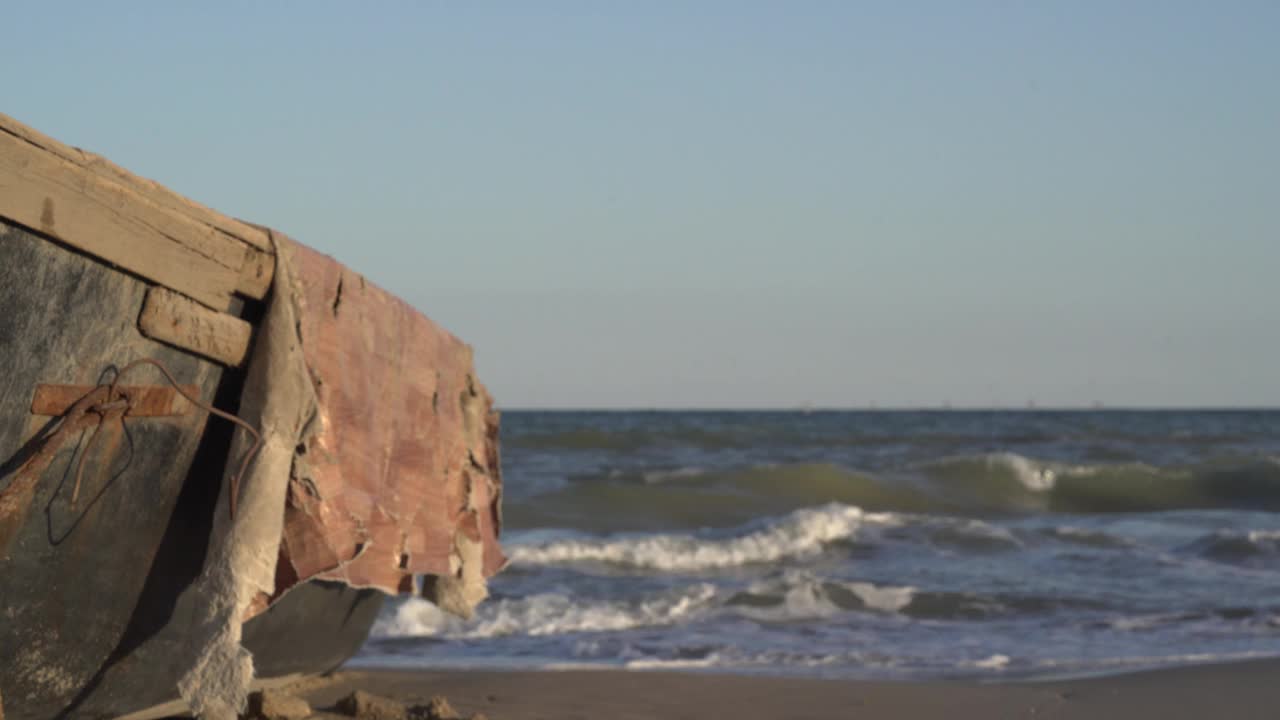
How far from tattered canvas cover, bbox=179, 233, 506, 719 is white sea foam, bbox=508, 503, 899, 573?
22.6 feet

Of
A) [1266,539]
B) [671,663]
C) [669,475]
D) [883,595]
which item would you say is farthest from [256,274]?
[669,475]

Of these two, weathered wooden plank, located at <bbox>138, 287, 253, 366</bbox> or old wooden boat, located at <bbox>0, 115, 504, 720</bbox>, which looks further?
weathered wooden plank, located at <bbox>138, 287, 253, 366</bbox>

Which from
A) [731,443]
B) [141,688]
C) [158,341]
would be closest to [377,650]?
[141,688]

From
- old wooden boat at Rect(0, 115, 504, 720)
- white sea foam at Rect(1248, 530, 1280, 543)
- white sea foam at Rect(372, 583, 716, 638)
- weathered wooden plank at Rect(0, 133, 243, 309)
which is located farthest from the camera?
white sea foam at Rect(1248, 530, 1280, 543)

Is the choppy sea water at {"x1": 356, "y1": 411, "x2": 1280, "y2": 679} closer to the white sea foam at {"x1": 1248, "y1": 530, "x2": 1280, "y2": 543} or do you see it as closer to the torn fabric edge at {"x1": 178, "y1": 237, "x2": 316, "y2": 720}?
the white sea foam at {"x1": 1248, "y1": 530, "x2": 1280, "y2": 543}

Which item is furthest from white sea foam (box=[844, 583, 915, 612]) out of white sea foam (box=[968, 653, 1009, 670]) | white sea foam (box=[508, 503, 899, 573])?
white sea foam (box=[508, 503, 899, 573])

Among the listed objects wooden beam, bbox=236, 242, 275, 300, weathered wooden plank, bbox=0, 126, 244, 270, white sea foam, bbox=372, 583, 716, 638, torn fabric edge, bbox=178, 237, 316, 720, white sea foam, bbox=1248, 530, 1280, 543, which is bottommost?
white sea foam, bbox=372, 583, 716, 638

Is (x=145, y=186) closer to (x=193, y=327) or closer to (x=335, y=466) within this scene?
(x=193, y=327)

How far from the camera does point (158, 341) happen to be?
2.78 metres

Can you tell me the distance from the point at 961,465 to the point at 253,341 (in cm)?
2117

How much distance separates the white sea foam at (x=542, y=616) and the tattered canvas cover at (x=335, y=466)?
11.2ft

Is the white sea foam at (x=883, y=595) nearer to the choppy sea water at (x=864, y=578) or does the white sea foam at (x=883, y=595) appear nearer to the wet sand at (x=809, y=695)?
the choppy sea water at (x=864, y=578)

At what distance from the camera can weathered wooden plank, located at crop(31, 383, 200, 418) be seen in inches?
102

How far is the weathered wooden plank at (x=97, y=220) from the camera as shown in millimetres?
2484
